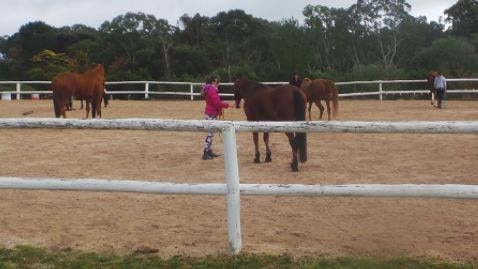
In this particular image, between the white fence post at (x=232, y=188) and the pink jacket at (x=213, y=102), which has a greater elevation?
the pink jacket at (x=213, y=102)

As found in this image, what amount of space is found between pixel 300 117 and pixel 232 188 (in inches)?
175

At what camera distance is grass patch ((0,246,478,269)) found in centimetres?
463

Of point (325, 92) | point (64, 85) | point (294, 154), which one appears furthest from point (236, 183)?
point (64, 85)

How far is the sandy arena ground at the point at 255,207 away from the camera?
5.30 m

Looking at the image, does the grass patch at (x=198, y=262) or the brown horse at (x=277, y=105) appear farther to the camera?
the brown horse at (x=277, y=105)

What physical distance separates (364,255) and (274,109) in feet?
16.5

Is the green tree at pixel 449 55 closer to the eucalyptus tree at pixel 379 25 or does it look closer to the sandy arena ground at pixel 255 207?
the eucalyptus tree at pixel 379 25

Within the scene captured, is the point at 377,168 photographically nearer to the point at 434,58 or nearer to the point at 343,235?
the point at 343,235

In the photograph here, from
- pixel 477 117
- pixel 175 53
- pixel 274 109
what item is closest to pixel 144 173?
pixel 274 109

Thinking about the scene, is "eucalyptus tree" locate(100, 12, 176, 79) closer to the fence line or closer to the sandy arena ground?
the sandy arena ground

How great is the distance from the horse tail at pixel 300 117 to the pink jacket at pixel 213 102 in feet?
4.71

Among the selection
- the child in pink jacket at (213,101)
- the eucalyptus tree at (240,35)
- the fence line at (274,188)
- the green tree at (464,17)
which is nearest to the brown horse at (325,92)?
the child in pink jacket at (213,101)

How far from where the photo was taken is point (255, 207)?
22.0 ft

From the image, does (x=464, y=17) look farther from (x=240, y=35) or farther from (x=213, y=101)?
(x=213, y=101)
